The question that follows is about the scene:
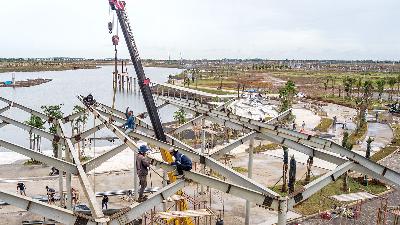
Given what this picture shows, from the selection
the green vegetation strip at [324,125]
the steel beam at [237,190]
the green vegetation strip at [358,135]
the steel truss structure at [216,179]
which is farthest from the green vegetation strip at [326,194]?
the green vegetation strip at [324,125]

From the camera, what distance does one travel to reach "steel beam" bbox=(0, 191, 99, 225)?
308 inches

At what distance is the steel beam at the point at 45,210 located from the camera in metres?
7.81

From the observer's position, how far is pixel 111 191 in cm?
2453

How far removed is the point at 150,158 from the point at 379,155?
30.5 meters

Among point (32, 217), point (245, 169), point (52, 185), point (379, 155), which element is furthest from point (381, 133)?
point (32, 217)

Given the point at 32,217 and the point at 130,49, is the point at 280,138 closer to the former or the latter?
the point at 130,49

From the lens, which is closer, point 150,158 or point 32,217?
point 150,158

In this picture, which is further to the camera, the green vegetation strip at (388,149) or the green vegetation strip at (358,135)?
the green vegetation strip at (358,135)

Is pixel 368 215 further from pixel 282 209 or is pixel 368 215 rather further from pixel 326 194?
pixel 282 209

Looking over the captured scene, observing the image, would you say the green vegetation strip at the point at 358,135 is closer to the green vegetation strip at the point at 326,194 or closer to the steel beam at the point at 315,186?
the green vegetation strip at the point at 326,194

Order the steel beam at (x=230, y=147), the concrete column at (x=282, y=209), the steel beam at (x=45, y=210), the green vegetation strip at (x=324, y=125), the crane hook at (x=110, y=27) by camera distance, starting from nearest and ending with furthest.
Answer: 1. the steel beam at (x=45, y=210)
2. the concrete column at (x=282, y=209)
3. the steel beam at (x=230, y=147)
4. the crane hook at (x=110, y=27)
5. the green vegetation strip at (x=324, y=125)

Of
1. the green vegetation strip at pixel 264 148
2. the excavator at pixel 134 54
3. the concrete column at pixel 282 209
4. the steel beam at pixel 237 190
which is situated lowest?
the green vegetation strip at pixel 264 148

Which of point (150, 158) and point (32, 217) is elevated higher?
point (150, 158)

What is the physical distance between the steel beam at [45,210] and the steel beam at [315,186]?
4.48 m
